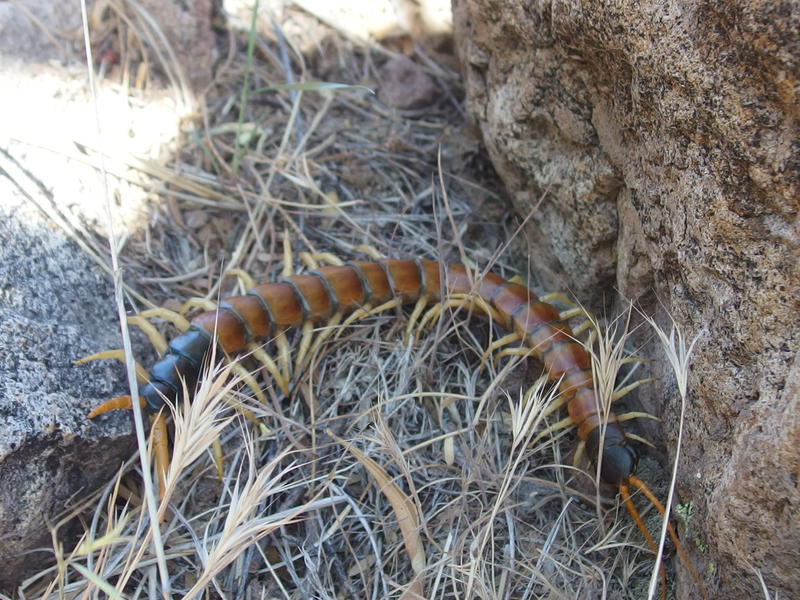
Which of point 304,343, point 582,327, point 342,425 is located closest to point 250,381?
point 304,343

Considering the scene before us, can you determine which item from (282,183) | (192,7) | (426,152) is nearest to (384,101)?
(426,152)

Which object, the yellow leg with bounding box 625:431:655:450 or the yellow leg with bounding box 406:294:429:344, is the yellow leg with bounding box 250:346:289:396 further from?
the yellow leg with bounding box 625:431:655:450

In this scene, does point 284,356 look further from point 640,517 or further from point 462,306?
point 640,517

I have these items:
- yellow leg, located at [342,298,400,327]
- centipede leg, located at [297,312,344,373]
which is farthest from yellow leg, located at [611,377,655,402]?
centipede leg, located at [297,312,344,373]

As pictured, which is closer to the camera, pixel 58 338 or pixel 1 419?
pixel 1 419

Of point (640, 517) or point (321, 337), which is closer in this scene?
point (640, 517)

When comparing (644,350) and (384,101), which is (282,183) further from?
(644,350)

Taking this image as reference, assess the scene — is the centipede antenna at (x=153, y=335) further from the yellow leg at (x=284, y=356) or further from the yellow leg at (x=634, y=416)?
the yellow leg at (x=634, y=416)
